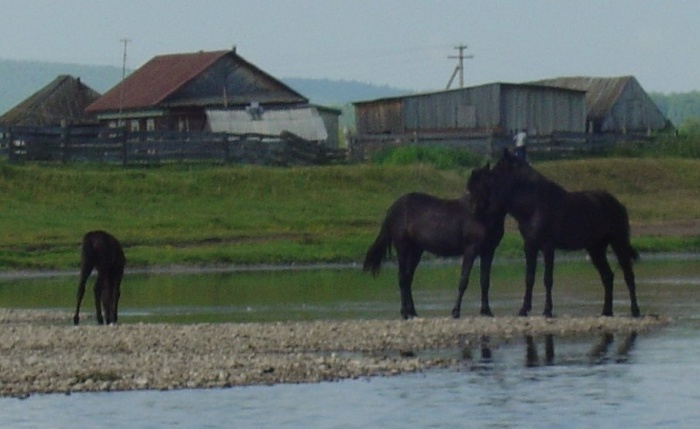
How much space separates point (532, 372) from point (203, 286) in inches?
651

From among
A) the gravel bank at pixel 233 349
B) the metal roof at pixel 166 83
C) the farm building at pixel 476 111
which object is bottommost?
the gravel bank at pixel 233 349

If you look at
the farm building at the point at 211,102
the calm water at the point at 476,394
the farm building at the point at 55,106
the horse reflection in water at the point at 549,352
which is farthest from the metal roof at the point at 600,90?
the horse reflection in water at the point at 549,352

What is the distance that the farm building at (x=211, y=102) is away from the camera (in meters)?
73.1

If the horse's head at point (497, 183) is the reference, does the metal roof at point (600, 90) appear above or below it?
above

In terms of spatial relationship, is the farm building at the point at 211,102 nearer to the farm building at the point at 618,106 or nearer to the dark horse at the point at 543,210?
the farm building at the point at 618,106

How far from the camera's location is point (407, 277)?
2731 cm

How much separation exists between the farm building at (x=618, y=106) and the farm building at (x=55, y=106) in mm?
20722

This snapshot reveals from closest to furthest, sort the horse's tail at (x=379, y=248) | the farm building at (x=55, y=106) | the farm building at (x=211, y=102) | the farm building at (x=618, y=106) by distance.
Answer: the horse's tail at (x=379, y=248) → the farm building at (x=211, y=102) → the farm building at (x=55, y=106) → the farm building at (x=618, y=106)

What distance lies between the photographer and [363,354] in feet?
74.2

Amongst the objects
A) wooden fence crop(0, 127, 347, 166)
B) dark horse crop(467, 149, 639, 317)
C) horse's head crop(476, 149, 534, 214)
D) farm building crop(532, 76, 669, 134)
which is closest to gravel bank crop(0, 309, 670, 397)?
dark horse crop(467, 149, 639, 317)

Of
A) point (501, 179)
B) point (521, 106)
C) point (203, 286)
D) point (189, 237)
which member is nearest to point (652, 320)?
point (501, 179)

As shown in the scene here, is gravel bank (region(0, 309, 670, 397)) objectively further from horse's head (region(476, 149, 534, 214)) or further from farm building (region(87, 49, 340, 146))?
farm building (region(87, 49, 340, 146))

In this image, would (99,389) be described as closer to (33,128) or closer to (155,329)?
(155,329)

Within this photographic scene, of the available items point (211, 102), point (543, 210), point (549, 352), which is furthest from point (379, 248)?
point (211, 102)
